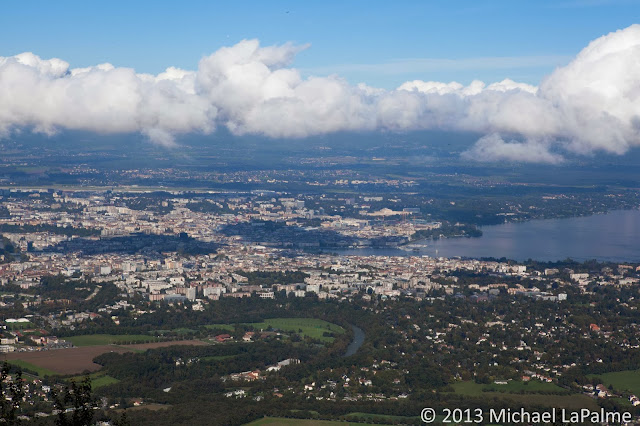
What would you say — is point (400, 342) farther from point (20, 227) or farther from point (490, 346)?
point (20, 227)

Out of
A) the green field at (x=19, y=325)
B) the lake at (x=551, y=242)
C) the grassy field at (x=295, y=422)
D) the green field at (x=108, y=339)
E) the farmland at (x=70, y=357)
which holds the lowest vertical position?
the grassy field at (x=295, y=422)

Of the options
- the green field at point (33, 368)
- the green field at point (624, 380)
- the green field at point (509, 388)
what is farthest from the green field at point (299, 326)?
the green field at point (624, 380)

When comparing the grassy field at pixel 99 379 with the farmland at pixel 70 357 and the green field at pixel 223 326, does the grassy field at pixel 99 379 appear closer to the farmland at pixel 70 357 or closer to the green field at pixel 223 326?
the farmland at pixel 70 357

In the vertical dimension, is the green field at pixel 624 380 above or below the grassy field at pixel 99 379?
above

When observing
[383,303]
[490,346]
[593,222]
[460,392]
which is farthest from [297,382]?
[593,222]

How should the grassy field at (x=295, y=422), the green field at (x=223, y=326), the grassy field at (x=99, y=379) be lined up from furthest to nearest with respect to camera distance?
the green field at (x=223, y=326) < the grassy field at (x=99, y=379) < the grassy field at (x=295, y=422)

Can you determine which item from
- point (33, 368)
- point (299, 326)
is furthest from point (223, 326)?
point (33, 368)

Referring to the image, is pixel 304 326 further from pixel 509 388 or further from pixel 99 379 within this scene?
pixel 509 388
